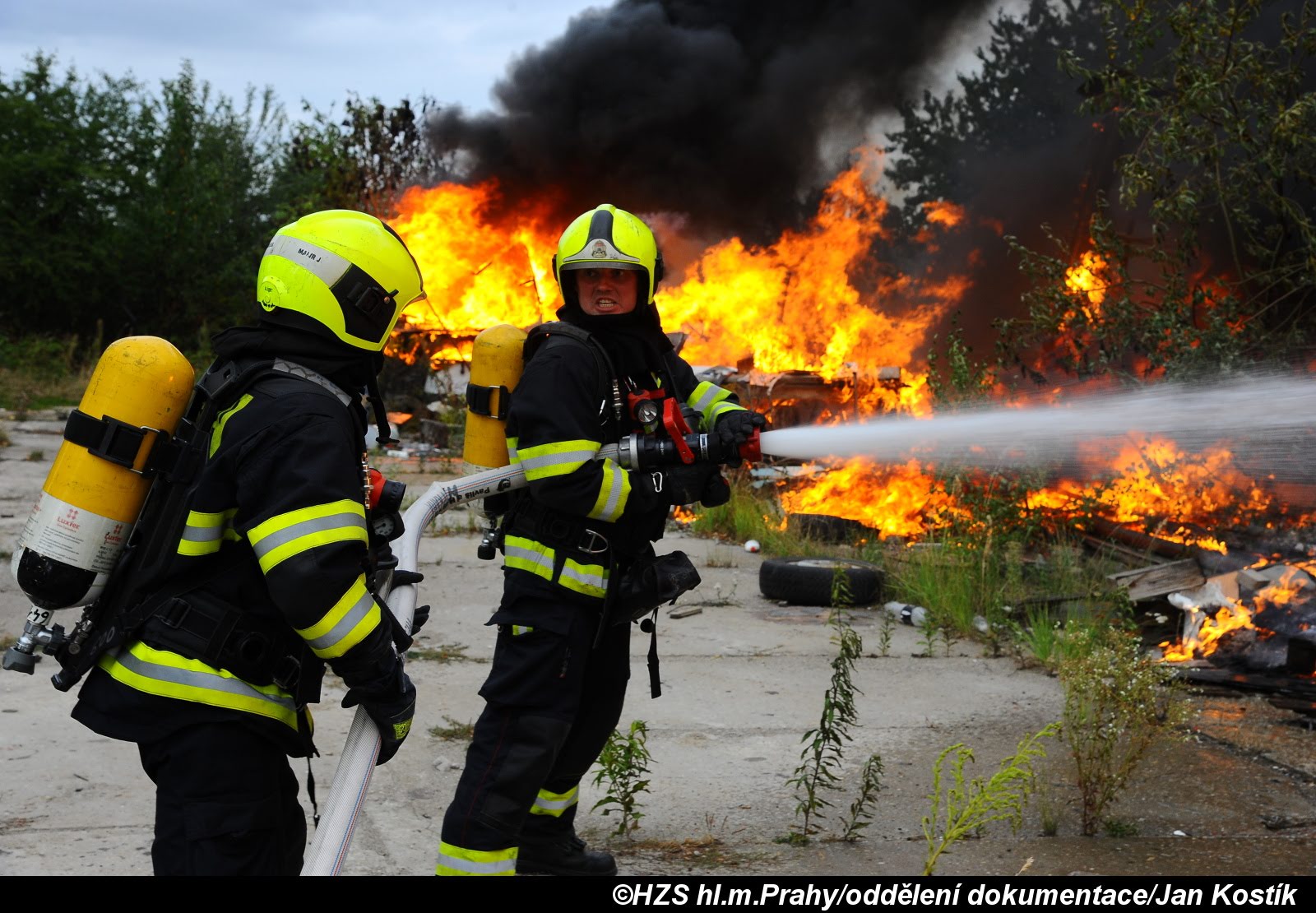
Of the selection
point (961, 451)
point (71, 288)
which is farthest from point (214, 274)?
point (961, 451)

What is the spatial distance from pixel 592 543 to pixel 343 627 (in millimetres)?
1128

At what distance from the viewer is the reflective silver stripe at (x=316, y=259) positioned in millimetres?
2441

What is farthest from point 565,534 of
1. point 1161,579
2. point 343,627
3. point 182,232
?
point 182,232

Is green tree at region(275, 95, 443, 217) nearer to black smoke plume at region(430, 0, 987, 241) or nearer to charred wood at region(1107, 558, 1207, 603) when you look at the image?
black smoke plume at region(430, 0, 987, 241)

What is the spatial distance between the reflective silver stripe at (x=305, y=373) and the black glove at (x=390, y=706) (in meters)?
0.59

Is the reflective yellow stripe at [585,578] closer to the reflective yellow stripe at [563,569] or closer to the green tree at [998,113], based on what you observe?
the reflective yellow stripe at [563,569]

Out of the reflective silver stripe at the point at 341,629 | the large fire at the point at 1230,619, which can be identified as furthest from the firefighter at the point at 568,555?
the large fire at the point at 1230,619

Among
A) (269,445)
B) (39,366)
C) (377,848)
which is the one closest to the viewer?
(269,445)

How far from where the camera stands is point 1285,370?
7.33 metres

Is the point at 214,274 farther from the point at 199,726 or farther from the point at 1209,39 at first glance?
the point at 199,726

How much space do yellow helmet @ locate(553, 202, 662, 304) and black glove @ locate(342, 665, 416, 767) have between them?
1520 mm

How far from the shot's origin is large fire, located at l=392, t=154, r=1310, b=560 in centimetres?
980

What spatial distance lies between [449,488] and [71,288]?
1948 centimetres

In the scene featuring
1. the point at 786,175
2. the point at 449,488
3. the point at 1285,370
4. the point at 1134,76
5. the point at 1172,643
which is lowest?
the point at 1172,643
